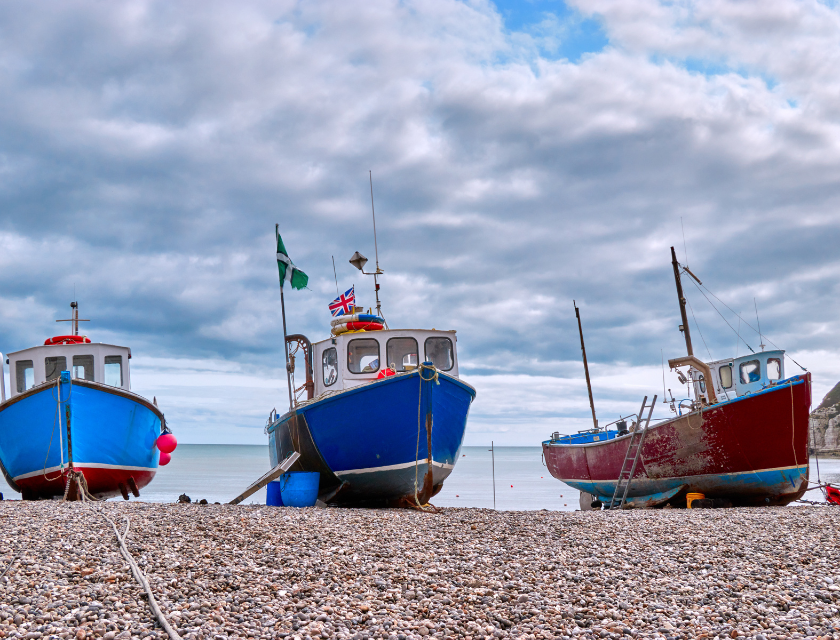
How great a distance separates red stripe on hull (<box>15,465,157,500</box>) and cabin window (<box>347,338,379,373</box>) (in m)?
5.66

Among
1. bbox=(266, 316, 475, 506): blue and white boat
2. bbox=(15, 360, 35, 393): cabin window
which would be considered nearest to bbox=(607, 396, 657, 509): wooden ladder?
bbox=(266, 316, 475, 506): blue and white boat

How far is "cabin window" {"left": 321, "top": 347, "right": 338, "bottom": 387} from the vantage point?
14.7 m

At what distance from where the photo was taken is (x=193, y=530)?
23.1 ft

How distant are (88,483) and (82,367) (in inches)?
139

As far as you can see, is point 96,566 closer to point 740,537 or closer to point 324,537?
point 324,537

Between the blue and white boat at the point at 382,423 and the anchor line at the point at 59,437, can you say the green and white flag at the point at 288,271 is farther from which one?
the anchor line at the point at 59,437

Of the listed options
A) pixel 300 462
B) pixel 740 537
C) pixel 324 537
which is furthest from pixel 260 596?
pixel 300 462

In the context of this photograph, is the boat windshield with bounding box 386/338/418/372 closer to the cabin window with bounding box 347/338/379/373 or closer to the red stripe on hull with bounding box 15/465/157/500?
the cabin window with bounding box 347/338/379/373

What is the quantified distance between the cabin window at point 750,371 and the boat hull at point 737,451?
10.9 ft

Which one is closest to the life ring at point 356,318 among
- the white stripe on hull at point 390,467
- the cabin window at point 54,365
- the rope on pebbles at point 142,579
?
the white stripe on hull at point 390,467

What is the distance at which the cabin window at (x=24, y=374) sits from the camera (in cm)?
1605

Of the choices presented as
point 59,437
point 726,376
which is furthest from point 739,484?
point 59,437

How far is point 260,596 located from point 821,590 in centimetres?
417

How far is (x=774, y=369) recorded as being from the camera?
17.7m
